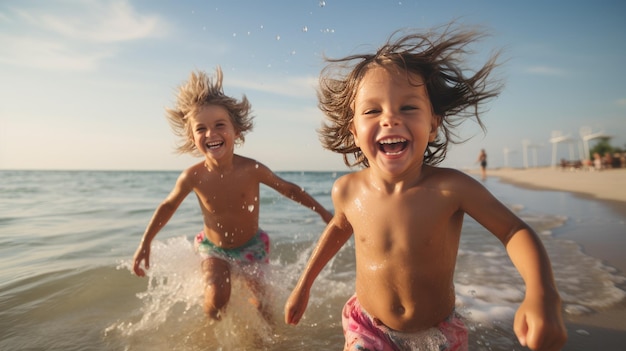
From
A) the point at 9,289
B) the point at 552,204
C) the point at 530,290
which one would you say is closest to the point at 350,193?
the point at 530,290

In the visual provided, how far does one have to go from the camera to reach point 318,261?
2.19 metres

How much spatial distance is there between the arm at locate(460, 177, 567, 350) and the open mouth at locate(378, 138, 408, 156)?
12.6 inches

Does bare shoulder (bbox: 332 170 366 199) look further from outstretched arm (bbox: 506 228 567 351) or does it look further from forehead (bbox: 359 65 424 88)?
outstretched arm (bbox: 506 228 567 351)

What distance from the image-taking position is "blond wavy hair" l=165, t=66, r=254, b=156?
149 inches

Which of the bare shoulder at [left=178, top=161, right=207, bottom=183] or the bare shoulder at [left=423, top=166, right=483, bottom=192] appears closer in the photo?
the bare shoulder at [left=423, top=166, right=483, bottom=192]

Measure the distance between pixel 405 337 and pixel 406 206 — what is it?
0.64 meters

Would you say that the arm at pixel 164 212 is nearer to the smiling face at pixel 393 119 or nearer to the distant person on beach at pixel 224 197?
the distant person on beach at pixel 224 197

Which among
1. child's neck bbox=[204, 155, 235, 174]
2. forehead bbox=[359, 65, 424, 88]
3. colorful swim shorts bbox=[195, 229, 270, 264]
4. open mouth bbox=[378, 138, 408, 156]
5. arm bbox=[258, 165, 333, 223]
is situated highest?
forehead bbox=[359, 65, 424, 88]

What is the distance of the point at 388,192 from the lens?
1.97 m

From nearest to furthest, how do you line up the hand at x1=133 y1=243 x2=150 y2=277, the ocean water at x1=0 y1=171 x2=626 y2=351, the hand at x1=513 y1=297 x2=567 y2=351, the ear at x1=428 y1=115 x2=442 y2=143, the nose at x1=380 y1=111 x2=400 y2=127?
the hand at x1=513 y1=297 x2=567 y2=351 → the nose at x1=380 y1=111 x2=400 y2=127 → the ear at x1=428 y1=115 x2=442 y2=143 → the ocean water at x1=0 y1=171 x2=626 y2=351 → the hand at x1=133 y1=243 x2=150 y2=277

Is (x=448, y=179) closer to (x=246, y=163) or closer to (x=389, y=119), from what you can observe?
(x=389, y=119)

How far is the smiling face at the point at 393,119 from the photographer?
5.88 feet

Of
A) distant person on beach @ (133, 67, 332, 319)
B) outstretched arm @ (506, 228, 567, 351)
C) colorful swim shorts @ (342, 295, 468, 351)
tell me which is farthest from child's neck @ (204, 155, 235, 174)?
outstretched arm @ (506, 228, 567, 351)

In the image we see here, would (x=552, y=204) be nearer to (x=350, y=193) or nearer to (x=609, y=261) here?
(x=609, y=261)
